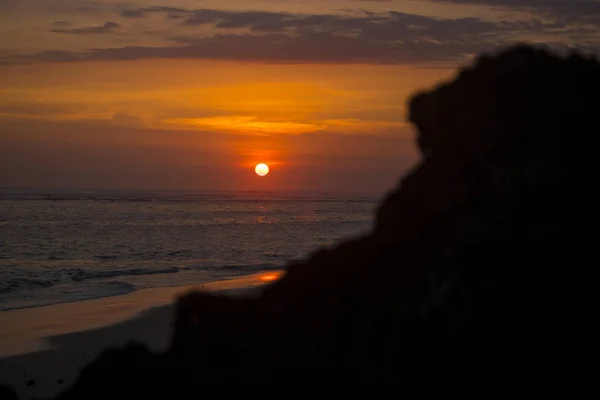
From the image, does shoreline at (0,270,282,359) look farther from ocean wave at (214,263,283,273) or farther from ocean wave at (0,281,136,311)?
ocean wave at (214,263,283,273)

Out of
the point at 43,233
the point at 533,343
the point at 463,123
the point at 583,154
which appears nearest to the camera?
the point at 533,343

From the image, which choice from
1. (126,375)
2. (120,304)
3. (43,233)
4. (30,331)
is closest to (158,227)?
(43,233)

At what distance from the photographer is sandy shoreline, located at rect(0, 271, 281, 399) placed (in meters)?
16.8

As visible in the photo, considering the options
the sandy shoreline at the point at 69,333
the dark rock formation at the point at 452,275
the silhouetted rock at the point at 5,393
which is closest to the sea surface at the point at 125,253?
the sandy shoreline at the point at 69,333

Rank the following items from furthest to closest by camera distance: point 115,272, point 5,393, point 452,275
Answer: point 115,272 → point 5,393 → point 452,275

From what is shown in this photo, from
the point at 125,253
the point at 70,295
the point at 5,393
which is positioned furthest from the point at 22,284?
the point at 5,393

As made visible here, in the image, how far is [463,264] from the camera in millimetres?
7016

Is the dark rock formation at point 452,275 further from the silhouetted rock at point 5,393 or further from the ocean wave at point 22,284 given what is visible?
the ocean wave at point 22,284

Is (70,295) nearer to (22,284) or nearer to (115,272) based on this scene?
(22,284)

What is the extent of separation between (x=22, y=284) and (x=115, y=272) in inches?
257

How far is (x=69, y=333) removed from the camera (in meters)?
21.4

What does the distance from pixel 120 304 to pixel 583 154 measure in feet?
74.2

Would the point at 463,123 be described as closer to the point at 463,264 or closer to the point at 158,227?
the point at 463,264

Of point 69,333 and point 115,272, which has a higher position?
point 69,333
